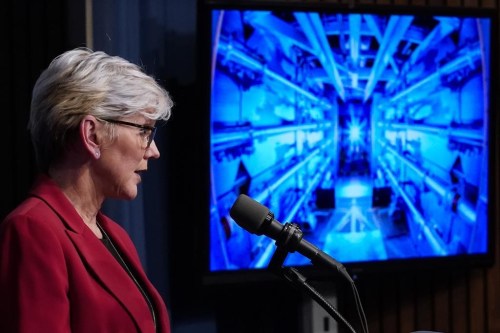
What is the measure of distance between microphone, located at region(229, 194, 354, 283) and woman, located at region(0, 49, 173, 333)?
38cm

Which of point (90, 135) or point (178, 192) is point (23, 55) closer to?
point (178, 192)

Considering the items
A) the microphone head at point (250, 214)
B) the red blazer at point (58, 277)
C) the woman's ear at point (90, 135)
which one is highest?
the woman's ear at point (90, 135)

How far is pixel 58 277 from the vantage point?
160cm

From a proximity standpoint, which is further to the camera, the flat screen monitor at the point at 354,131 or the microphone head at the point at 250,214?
the flat screen monitor at the point at 354,131

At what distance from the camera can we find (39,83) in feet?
5.94

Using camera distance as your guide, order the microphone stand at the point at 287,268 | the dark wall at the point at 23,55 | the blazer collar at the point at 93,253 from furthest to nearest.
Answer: the dark wall at the point at 23,55 < the blazer collar at the point at 93,253 < the microphone stand at the point at 287,268

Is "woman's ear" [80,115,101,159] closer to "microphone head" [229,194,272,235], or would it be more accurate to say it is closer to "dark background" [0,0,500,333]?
"microphone head" [229,194,272,235]

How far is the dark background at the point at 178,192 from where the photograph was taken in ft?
10.1

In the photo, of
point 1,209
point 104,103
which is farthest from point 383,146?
point 104,103

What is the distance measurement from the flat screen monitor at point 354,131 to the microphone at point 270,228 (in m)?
1.57

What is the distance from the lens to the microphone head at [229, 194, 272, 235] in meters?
1.53

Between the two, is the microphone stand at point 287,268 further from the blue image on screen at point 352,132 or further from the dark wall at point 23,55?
the dark wall at point 23,55

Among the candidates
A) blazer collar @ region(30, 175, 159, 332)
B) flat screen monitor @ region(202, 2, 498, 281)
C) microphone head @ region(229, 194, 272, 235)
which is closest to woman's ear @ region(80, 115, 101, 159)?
blazer collar @ region(30, 175, 159, 332)

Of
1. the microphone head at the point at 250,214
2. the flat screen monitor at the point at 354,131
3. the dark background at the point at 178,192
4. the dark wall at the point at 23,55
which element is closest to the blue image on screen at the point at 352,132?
the flat screen monitor at the point at 354,131
